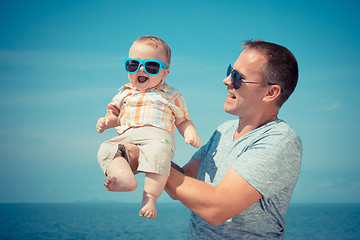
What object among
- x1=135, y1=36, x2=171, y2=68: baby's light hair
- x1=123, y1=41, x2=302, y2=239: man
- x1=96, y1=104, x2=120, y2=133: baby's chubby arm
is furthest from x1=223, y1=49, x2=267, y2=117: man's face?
x1=96, y1=104, x2=120, y2=133: baby's chubby arm

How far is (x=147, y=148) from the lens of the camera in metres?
3.17

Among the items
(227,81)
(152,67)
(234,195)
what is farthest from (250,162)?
(152,67)

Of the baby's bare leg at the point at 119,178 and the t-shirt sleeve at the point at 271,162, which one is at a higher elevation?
the t-shirt sleeve at the point at 271,162

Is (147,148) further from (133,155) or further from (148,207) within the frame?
(148,207)

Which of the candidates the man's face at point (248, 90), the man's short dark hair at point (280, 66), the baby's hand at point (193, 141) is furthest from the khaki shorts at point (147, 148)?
the man's short dark hair at point (280, 66)

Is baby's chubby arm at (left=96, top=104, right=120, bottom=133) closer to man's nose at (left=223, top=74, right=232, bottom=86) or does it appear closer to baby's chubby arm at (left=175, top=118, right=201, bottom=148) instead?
baby's chubby arm at (left=175, top=118, right=201, bottom=148)

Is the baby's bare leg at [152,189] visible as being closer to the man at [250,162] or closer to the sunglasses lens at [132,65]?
the man at [250,162]

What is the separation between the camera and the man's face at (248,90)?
3.54 meters

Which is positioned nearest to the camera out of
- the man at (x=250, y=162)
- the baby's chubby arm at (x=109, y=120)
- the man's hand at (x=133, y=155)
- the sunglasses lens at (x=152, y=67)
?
the man at (x=250, y=162)

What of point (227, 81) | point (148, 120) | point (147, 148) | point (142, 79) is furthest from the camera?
point (227, 81)

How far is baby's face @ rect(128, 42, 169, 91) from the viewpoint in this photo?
3428 millimetres

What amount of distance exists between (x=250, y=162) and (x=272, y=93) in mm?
770

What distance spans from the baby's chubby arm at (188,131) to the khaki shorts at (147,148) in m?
0.16

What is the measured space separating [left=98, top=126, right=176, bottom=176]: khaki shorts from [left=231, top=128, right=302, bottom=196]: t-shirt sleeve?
1.66ft
